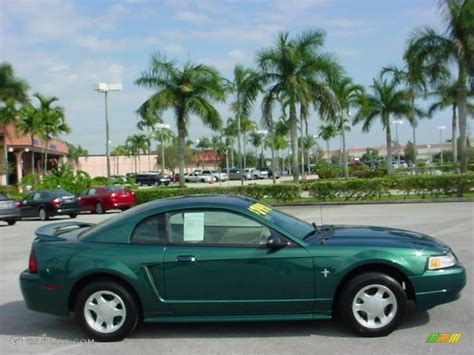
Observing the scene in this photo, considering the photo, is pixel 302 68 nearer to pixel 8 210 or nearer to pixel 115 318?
pixel 8 210

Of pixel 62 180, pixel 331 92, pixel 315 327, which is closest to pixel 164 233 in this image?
pixel 315 327

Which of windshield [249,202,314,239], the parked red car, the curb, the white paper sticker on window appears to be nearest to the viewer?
the white paper sticker on window

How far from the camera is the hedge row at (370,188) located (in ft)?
70.5

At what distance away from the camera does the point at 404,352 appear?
482 cm

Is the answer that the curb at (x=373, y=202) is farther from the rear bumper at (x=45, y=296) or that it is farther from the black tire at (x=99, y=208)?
the rear bumper at (x=45, y=296)

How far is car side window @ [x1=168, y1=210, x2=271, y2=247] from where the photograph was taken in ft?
17.9

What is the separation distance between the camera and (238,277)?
526 cm

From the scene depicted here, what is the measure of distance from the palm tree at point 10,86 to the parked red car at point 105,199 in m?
22.3

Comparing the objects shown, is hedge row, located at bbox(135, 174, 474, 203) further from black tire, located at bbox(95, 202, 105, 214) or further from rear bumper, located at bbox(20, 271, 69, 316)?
rear bumper, located at bbox(20, 271, 69, 316)

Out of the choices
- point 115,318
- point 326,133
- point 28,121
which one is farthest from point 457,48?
point 326,133

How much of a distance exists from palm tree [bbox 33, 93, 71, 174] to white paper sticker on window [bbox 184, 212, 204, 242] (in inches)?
1658

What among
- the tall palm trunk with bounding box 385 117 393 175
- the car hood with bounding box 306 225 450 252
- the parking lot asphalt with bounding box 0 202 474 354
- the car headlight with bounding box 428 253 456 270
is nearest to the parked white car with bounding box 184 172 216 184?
the tall palm trunk with bounding box 385 117 393 175

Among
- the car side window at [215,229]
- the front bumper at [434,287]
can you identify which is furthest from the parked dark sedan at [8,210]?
the front bumper at [434,287]

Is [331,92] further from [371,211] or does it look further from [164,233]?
[164,233]
